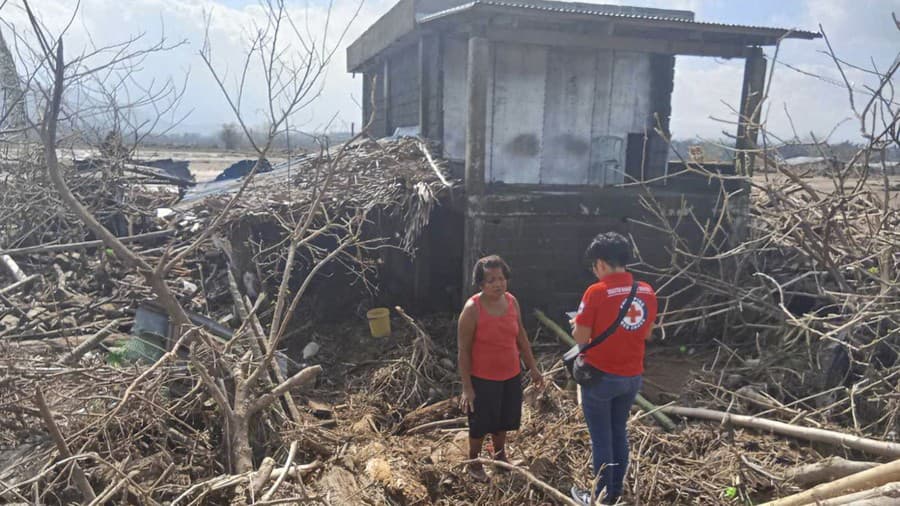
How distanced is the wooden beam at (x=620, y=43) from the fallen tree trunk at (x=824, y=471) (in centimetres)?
519

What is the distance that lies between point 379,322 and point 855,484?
5.24m

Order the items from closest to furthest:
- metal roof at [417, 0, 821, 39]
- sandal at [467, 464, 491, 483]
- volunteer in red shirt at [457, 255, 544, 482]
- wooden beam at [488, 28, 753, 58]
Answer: volunteer in red shirt at [457, 255, 544, 482]
sandal at [467, 464, 491, 483]
metal roof at [417, 0, 821, 39]
wooden beam at [488, 28, 753, 58]

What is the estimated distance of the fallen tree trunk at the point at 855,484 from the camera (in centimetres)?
305

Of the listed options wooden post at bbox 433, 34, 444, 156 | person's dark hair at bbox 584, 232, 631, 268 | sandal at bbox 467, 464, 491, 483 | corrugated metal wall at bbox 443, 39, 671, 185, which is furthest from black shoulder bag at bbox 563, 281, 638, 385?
wooden post at bbox 433, 34, 444, 156

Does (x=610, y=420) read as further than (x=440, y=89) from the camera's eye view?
No

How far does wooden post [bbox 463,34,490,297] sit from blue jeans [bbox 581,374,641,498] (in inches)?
149

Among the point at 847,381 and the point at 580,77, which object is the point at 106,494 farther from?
the point at 580,77

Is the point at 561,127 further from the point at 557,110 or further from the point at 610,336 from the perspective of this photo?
the point at 610,336

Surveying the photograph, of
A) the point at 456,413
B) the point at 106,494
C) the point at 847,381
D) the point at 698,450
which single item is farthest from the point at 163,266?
the point at 847,381

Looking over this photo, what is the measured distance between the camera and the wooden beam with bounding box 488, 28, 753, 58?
22.8 feet

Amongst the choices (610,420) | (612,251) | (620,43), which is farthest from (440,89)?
(610,420)

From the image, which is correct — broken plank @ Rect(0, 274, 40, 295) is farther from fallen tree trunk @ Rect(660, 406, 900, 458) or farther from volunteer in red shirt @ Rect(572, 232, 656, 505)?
fallen tree trunk @ Rect(660, 406, 900, 458)

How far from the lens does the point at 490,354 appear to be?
12.4 ft

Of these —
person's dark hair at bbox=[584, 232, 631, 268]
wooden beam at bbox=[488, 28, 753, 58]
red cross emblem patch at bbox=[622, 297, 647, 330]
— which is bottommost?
red cross emblem patch at bbox=[622, 297, 647, 330]
